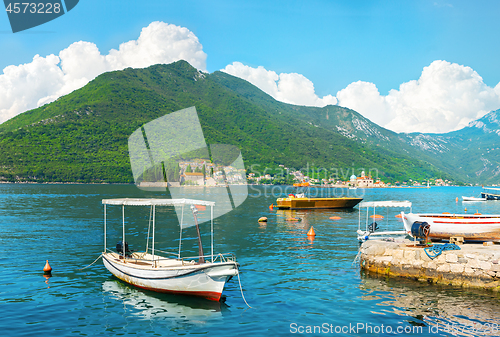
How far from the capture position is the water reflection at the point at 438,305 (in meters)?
13.8

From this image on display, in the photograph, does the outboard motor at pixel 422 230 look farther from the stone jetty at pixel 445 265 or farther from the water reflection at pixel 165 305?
the water reflection at pixel 165 305

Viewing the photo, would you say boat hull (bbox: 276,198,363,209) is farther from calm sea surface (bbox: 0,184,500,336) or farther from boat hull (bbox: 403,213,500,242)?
boat hull (bbox: 403,213,500,242)

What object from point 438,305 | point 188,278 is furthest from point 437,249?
point 188,278

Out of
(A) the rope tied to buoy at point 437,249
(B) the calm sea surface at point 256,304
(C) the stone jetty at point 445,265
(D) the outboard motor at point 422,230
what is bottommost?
(B) the calm sea surface at point 256,304

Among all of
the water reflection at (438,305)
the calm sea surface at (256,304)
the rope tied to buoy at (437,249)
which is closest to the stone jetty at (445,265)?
the rope tied to buoy at (437,249)

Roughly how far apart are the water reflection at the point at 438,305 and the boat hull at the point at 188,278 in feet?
24.2

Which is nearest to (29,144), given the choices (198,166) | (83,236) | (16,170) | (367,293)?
(16,170)

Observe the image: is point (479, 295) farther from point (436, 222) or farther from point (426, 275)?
point (436, 222)

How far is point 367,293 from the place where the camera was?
58.9ft

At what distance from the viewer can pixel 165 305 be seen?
16.4m

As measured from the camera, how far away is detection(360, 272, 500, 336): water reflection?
13836 millimetres

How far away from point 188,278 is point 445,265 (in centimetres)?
1439

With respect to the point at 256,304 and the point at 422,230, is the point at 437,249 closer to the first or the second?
the point at 422,230

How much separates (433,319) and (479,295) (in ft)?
15.2
